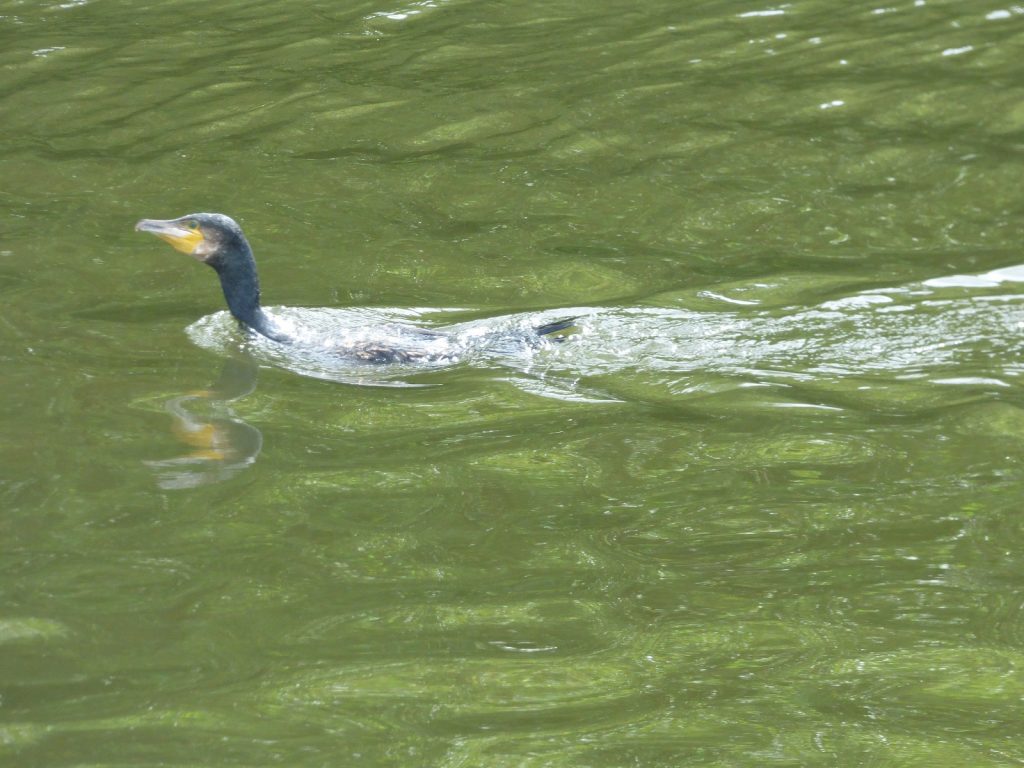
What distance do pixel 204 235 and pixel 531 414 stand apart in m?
2.32

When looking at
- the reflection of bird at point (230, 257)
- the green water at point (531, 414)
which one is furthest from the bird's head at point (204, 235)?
the green water at point (531, 414)

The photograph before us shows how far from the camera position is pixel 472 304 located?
9000 mm

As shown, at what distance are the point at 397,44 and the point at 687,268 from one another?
577 centimetres

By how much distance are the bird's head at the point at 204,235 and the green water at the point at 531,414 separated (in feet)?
1.39

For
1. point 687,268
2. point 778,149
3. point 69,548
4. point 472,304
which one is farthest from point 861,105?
point 69,548

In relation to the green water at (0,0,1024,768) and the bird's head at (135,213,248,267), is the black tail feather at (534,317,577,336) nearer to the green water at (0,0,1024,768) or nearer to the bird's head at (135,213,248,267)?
the green water at (0,0,1024,768)

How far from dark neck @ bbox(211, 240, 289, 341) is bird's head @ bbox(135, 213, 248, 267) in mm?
26

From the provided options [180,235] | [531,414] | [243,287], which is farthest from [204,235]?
[531,414]

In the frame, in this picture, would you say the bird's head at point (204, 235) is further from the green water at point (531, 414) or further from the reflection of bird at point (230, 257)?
the green water at point (531, 414)

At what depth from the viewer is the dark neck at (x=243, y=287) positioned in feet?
27.7

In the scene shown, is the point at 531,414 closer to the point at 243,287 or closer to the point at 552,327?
the point at 552,327

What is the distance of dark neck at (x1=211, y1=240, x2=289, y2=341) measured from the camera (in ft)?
27.7

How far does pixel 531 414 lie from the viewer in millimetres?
7469

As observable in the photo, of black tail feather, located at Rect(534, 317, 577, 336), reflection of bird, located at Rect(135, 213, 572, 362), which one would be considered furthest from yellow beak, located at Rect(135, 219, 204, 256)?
black tail feather, located at Rect(534, 317, 577, 336)
